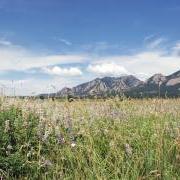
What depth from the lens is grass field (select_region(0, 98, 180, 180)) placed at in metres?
7.37

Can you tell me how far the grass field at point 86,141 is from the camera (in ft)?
24.2

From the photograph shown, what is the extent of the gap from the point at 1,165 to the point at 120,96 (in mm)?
4472

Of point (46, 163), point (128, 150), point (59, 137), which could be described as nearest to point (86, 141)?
point (59, 137)

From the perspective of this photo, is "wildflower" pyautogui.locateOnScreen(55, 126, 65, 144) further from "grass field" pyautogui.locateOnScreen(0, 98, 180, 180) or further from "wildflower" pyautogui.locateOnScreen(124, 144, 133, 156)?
"wildflower" pyautogui.locateOnScreen(124, 144, 133, 156)

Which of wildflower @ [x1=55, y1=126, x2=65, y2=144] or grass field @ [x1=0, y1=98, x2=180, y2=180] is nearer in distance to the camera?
grass field @ [x1=0, y1=98, x2=180, y2=180]

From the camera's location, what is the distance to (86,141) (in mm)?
8633

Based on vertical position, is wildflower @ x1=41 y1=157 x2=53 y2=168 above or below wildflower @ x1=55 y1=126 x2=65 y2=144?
below

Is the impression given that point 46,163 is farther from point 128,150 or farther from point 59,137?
point 128,150

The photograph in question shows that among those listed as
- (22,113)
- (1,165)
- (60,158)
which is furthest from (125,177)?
(22,113)

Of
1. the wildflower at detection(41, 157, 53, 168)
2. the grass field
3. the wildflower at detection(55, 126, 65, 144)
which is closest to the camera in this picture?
the grass field

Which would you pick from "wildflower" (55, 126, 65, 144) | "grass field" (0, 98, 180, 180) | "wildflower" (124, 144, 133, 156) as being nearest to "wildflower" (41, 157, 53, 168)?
"grass field" (0, 98, 180, 180)

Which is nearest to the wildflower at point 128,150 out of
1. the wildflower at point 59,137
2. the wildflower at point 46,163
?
the wildflower at point 46,163

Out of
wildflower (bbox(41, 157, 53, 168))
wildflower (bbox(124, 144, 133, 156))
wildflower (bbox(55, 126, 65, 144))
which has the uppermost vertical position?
wildflower (bbox(55, 126, 65, 144))

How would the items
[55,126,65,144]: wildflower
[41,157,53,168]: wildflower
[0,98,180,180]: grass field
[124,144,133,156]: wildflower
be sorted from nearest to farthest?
[0,98,180,180]: grass field
[124,144,133,156]: wildflower
[41,157,53,168]: wildflower
[55,126,65,144]: wildflower
